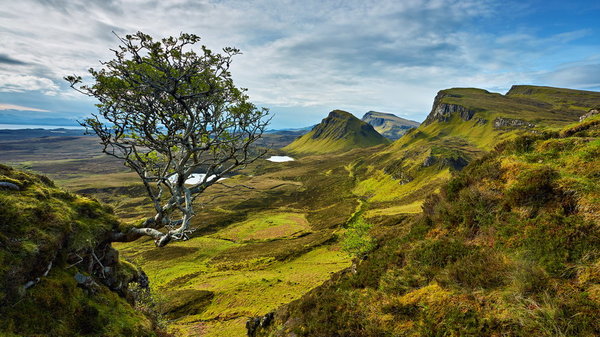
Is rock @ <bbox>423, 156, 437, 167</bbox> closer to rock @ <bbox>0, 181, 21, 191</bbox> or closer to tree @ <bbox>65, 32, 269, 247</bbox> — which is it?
tree @ <bbox>65, 32, 269, 247</bbox>

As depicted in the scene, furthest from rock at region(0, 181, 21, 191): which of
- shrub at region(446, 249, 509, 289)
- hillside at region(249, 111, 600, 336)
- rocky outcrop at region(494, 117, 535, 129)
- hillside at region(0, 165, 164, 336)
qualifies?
rocky outcrop at region(494, 117, 535, 129)

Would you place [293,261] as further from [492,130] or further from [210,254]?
[492,130]

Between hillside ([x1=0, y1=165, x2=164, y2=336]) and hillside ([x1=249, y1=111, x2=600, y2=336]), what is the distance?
33.4 feet

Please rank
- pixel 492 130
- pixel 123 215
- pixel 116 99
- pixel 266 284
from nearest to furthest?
pixel 116 99, pixel 266 284, pixel 123 215, pixel 492 130

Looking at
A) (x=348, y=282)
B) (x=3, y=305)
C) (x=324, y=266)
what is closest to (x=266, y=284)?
(x=324, y=266)

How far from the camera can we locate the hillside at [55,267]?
31.3 ft

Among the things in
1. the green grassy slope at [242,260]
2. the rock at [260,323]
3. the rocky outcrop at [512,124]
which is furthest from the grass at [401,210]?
the rocky outcrop at [512,124]

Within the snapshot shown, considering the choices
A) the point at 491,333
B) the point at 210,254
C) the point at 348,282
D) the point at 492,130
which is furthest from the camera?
the point at 492,130

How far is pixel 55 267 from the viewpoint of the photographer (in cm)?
1185

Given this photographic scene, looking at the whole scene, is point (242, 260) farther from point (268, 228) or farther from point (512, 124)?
point (512, 124)

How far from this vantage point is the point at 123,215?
143m

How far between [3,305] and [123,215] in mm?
164138

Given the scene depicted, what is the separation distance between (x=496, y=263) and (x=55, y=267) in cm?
2013

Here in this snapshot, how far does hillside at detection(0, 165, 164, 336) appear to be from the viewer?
9547mm
